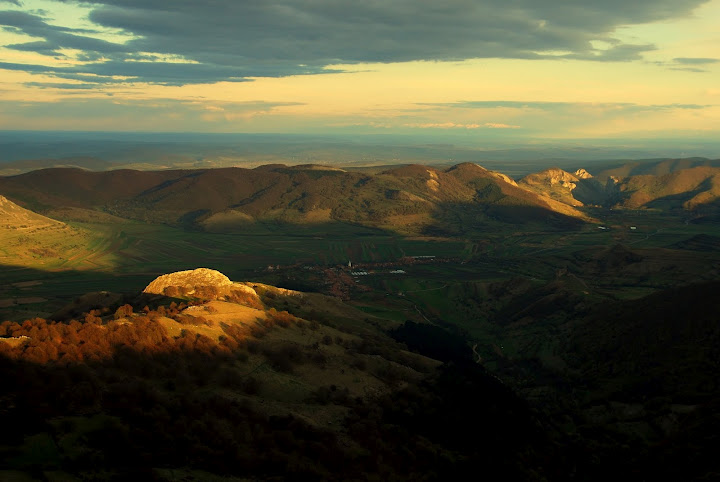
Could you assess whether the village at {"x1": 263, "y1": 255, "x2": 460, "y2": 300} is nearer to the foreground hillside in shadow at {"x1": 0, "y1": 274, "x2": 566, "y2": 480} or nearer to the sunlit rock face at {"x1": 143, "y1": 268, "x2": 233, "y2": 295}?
the sunlit rock face at {"x1": 143, "y1": 268, "x2": 233, "y2": 295}

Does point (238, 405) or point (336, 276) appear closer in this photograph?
point (238, 405)

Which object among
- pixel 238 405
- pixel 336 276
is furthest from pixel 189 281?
pixel 336 276

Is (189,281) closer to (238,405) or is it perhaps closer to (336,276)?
(238,405)

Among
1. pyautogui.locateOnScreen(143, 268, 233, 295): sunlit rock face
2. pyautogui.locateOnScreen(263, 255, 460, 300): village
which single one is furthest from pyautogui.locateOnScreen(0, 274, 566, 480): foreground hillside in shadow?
pyautogui.locateOnScreen(263, 255, 460, 300): village

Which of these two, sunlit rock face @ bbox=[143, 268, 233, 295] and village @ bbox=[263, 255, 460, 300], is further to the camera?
village @ bbox=[263, 255, 460, 300]

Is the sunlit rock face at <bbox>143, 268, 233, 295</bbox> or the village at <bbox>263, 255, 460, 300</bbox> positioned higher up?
the sunlit rock face at <bbox>143, 268, 233, 295</bbox>

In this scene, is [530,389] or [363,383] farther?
[530,389]

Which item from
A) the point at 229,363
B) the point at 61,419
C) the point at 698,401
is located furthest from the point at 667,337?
the point at 61,419

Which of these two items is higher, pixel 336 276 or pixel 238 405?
pixel 238 405

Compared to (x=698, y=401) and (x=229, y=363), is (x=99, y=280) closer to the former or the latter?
(x=229, y=363)
